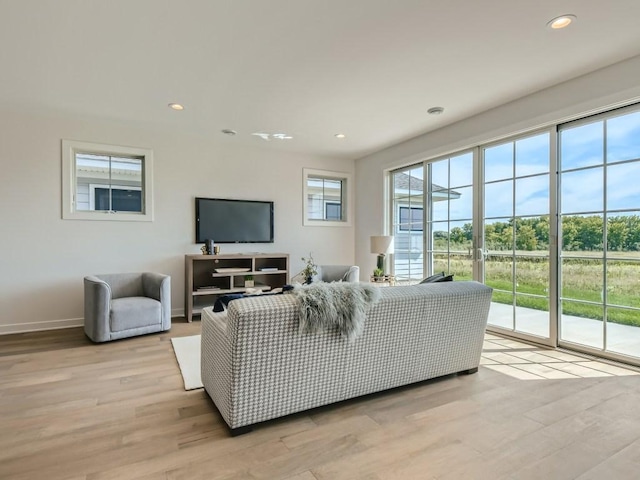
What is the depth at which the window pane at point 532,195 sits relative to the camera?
3459 mm

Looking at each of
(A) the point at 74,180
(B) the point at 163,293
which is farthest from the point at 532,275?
(A) the point at 74,180

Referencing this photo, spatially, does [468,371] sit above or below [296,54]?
below

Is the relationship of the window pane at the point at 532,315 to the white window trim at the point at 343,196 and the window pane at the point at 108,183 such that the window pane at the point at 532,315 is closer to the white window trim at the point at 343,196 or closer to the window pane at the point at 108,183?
the white window trim at the point at 343,196

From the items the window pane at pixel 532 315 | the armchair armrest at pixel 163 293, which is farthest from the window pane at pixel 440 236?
the armchair armrest at pixel 163 293

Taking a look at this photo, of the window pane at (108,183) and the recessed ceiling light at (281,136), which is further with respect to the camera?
the recessed ceiling light at (281,136)

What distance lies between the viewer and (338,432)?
1.89 m

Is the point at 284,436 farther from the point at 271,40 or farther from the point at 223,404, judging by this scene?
the point at 271,40

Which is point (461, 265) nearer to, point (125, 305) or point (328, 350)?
point (328, 350)

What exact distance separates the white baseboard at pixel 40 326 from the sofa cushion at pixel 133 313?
0.85m

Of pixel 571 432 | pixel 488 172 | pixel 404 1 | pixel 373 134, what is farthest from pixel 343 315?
pixel 373 134

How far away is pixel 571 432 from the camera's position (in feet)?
6.20

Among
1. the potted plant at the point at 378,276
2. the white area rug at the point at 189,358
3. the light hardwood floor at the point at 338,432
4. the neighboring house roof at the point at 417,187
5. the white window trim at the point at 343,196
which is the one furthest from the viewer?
the white window trim at the point at 343,196

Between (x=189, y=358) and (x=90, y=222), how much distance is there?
2.53m

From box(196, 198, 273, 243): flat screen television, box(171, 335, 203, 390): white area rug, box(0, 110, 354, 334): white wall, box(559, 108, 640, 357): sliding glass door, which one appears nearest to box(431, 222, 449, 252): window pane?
box(559, 108, 640, 357): sliding glass door
